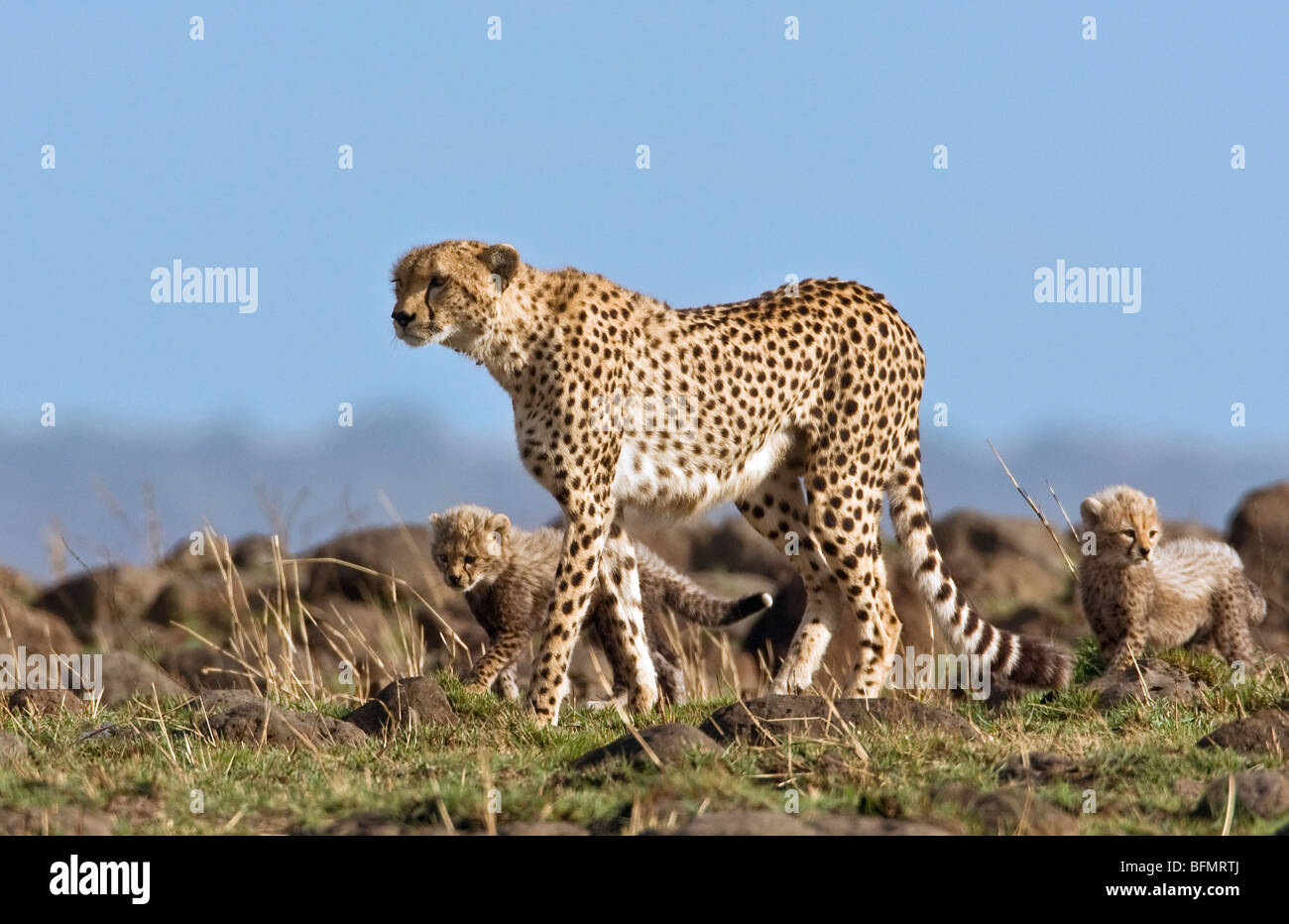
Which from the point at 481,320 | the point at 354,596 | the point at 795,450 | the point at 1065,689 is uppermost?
the point at 481,320

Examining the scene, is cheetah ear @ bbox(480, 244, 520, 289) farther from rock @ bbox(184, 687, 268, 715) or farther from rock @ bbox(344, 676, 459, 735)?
rock @ bbox(184, 687, 268, 715)

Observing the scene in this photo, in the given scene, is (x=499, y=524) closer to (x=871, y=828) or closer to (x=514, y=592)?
(x=514, y=592)

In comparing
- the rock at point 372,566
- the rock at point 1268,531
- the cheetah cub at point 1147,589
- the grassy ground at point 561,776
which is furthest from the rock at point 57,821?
the rock at point 1268,531

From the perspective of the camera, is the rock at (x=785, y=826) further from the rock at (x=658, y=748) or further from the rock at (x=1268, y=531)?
the rock at (x=1268, y=531)

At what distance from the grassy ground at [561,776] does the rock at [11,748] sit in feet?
0.18

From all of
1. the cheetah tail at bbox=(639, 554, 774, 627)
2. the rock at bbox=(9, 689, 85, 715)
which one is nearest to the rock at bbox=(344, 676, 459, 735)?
the rock at bbox=(9, 689, 85, 715)

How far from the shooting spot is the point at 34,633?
14.4 meters

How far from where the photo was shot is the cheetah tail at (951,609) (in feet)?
21.9

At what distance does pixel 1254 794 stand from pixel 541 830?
6.13ft

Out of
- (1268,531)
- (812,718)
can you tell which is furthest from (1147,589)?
(1268,531)
